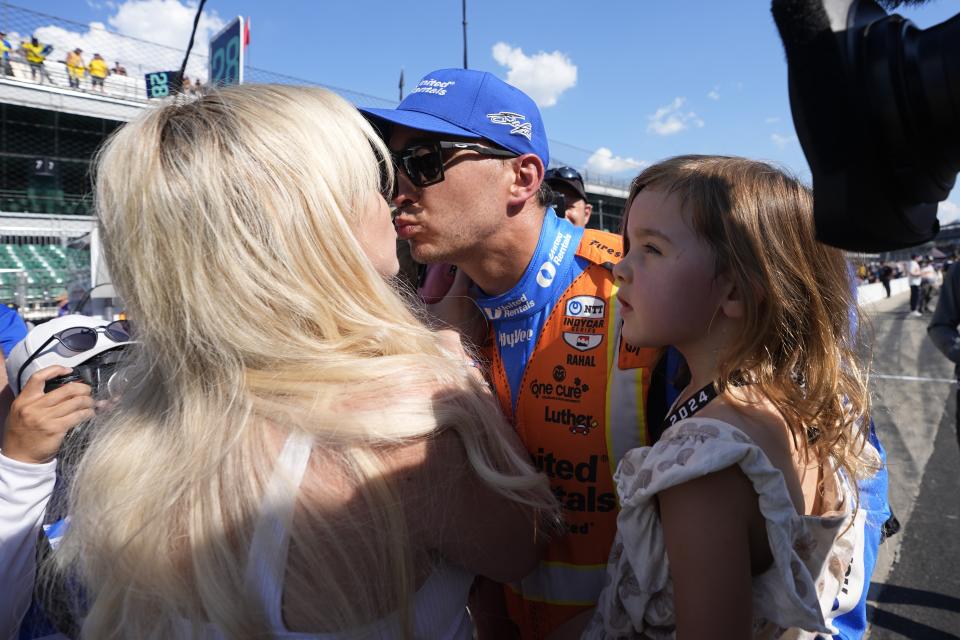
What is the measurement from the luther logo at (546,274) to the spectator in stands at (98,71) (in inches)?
1084

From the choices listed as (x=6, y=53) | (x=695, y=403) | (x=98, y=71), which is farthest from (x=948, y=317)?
(x=98, y=71)

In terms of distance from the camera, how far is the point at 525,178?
6.88 ft

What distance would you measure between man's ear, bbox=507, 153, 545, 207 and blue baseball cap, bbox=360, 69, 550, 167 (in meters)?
0.03

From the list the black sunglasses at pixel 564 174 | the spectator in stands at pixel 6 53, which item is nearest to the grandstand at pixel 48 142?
the spectator in stands at pixel 6 53

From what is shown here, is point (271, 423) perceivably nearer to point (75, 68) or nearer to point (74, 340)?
point (74, 340)

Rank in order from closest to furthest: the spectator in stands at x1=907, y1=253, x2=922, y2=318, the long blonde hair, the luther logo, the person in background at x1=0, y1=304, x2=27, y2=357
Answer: the long blonde hair < the luther logo < the person in background at x1=0, y1=304, x2=27, y2=357 < the spectator in stands at x1=907, y1=253, x2=922, y2=318

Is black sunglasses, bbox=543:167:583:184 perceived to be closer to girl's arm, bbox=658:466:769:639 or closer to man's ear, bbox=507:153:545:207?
man's ear, bbox=507:153:545:207

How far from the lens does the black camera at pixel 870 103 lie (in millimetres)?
634

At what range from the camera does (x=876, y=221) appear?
2.34 ft

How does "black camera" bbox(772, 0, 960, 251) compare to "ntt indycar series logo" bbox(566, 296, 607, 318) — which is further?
"ntt indycar series logo" bbox(566, 296, 607, 318)

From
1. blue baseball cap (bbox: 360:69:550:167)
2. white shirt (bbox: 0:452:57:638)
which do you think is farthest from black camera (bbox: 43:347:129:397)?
blue baseball cap (bbox: 360:69:550:167)

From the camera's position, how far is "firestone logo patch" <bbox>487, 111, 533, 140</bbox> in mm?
2066

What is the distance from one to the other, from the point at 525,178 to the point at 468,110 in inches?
12.0

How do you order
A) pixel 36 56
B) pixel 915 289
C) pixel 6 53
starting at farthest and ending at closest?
pixel 36 56
pixel 6 53
pixel 915 289
